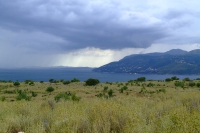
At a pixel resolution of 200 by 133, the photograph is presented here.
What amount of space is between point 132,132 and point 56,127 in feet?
7.97

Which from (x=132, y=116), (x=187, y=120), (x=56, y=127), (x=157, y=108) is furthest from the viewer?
(x=157, y=108)

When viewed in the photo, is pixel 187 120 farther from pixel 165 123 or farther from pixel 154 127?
pixel 154 127

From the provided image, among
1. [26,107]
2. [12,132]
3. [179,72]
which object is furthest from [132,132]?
[179,72]

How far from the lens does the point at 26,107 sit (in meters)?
8.93

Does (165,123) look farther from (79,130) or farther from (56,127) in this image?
(56,127)

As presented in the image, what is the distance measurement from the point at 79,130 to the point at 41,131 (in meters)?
1.44

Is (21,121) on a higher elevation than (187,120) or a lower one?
lower

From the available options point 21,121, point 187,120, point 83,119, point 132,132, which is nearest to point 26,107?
point 21,121

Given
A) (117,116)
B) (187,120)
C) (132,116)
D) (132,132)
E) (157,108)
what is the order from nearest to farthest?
(132,132) < (187,120) < (132,116) < (117,116) < (157,108)

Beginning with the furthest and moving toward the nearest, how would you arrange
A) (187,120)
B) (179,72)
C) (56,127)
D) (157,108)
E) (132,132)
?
(179,72), (157,108), (56,127), (187,120), (132,132)

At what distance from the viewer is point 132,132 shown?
466 cm

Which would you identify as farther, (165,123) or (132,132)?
(165,123)

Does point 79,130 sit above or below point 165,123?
below

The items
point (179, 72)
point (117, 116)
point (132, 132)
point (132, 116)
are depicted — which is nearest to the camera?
point (132, 132)
